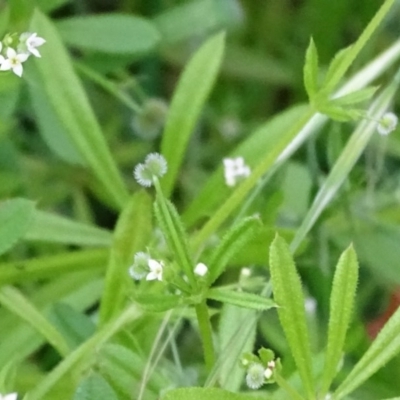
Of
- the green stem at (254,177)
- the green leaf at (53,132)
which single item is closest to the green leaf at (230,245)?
the green stem at (254,177)

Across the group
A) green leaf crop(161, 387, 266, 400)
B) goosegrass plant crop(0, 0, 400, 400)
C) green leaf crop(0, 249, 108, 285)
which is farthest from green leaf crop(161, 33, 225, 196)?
green leaf crop(161, 387, 266, 400)

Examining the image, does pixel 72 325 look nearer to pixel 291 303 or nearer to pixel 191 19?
pixel 291 303

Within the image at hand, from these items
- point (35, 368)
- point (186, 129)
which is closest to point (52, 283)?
point (35, 368)

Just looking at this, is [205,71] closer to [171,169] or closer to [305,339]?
[171,169]

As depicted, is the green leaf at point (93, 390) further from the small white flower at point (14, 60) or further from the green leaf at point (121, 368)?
the small white flower at point (14, 60)

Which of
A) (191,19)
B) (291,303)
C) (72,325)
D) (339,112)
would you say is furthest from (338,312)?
(191,19)

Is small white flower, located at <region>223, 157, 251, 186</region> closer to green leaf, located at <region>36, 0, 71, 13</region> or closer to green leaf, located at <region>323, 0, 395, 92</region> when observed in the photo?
green leaf, located at <region>323, 0, 395, 92</region>
